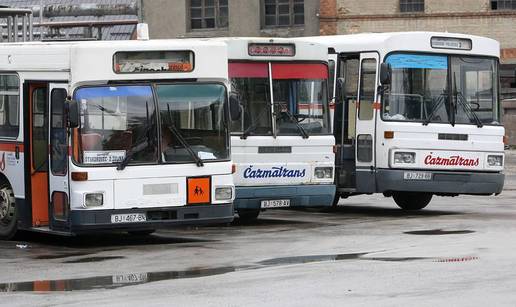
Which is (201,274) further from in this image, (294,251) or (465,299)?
(465,299)

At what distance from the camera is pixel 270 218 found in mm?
21297

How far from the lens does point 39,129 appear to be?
55.3ft

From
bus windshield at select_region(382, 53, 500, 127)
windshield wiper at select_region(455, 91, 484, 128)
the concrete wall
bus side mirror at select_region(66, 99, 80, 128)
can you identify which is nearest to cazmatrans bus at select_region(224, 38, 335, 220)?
bus windshield at select_region(382, 53, 500, 127)

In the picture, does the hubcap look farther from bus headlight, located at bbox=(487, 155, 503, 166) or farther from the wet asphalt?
bus headlight, located at bbox=(487, 155, 503, 166)

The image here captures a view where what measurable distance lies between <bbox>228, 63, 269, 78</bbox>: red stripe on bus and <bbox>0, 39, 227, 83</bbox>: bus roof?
1.79 metres

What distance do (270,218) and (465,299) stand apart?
10574 mm

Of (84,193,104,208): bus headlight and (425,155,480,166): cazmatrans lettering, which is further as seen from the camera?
(425,155,480,166): cazmatrans lettering

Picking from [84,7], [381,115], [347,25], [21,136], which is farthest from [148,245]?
[84,7]

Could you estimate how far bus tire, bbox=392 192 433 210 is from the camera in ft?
73.1

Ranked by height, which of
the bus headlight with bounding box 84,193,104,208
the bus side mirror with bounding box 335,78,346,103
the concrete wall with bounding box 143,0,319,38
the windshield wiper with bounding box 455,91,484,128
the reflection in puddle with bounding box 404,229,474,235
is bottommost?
the reflection in puddle with bounding box 404,229,474,235

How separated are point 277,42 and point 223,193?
321 cm

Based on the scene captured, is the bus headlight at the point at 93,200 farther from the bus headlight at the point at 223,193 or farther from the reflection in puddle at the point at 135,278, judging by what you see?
the reflection in puddle at the point at 135,278

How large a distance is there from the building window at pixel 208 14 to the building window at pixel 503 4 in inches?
369

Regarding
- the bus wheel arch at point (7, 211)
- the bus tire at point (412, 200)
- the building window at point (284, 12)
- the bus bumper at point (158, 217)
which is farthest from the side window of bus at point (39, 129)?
the building window at point (284, 12)
